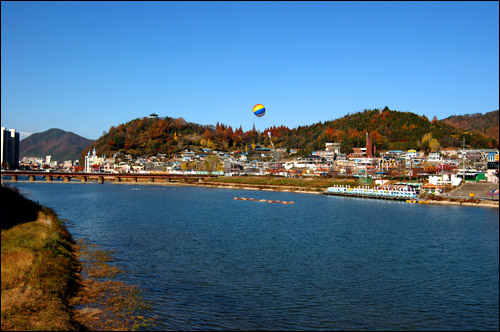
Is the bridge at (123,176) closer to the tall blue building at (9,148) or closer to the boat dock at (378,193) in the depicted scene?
the boat dock at (378,193)

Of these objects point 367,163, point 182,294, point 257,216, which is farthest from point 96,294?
point 367,163

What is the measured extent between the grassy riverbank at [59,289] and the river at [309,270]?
0.72 metres

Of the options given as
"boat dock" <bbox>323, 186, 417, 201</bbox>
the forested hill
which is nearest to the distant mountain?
the forested hill

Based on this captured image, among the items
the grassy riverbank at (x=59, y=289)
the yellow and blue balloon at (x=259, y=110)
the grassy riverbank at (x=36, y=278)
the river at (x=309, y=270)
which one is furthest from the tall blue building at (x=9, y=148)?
the grassy riverbank at (x=59, y=289)

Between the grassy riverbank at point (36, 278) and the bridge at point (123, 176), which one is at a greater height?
the bridge at point (123, 176)

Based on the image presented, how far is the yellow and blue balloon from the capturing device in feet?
145

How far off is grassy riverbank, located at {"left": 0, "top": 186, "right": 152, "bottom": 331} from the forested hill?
9953 centimetres

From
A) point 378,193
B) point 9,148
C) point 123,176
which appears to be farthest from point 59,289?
point 9,148

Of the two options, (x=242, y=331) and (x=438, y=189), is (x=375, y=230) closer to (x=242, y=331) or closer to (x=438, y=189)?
(x=242, y=331)

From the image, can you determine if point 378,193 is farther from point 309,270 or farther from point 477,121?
point 477,121

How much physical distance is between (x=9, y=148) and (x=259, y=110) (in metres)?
122

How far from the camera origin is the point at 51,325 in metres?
9.09

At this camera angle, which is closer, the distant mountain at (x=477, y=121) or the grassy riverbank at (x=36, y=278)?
the grassy riverbank at (x=36, y=278)

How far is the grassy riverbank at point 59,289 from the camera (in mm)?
9578
